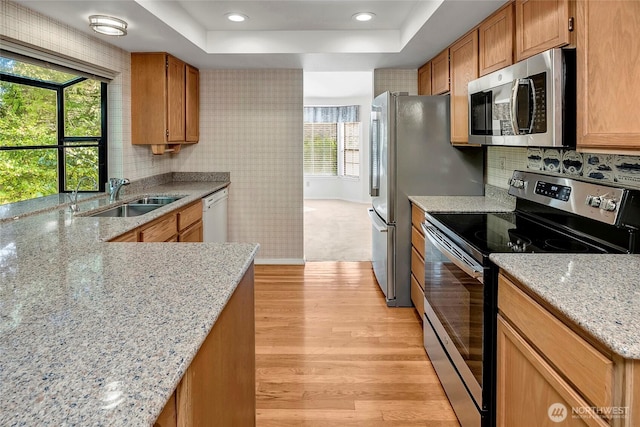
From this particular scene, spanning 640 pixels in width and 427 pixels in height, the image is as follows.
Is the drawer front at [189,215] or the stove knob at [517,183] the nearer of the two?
the stove knob at [517,183]

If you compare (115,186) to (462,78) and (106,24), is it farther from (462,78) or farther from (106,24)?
(462,78)

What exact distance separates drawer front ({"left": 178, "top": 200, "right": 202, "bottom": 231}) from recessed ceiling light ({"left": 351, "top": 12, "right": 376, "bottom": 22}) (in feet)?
6.53

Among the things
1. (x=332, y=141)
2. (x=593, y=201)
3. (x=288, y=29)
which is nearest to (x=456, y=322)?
(x=593, y=201)

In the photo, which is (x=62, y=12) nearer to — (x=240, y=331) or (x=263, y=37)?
(x=263, y=37)

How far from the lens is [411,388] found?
94.7 inches

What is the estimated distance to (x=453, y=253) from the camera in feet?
7.06

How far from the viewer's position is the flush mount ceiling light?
111 inches

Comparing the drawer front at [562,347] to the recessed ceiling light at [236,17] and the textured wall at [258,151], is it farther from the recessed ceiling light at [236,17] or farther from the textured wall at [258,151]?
the textured wall at [258,151]

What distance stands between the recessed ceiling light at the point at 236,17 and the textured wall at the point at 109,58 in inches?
38.8

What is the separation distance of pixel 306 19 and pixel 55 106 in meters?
2.02

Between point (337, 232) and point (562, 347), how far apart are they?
5.75 m

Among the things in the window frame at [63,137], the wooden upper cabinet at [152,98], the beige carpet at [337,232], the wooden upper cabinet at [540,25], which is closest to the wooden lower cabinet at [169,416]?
the wooden upper cabinet at [540,25]

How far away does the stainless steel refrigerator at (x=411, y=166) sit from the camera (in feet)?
11.6

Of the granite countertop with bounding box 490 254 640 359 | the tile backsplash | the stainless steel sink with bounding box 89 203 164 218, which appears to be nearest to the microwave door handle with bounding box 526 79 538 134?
the tile backsplash
